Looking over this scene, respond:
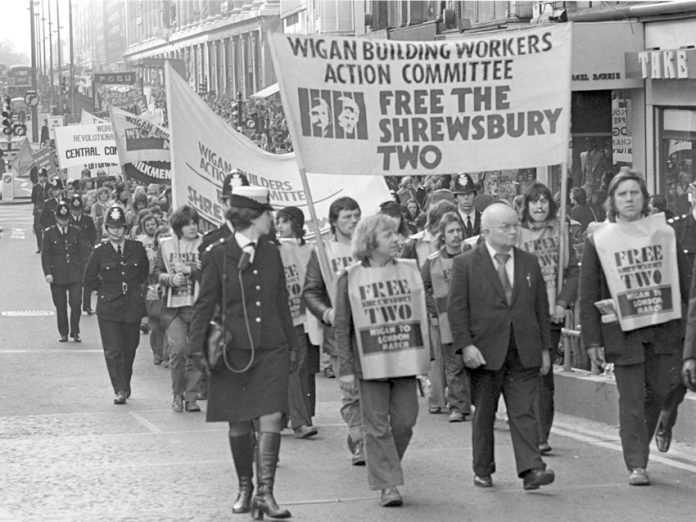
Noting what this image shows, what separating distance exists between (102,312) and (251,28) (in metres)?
75.7

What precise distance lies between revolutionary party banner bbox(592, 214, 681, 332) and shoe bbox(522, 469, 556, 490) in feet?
3.19

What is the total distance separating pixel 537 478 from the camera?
867 centimetres

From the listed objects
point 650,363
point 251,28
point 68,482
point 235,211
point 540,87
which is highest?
point 251,28

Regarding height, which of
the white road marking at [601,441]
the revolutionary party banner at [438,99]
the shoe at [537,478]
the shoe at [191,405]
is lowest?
the shoe at [191,405]

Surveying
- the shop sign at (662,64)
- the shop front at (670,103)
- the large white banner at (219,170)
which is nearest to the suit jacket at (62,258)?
the large white banner at (219,170)

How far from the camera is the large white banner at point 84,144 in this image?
3409cm

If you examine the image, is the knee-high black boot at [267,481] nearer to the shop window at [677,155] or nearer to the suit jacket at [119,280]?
the suit jacket at [119,280]

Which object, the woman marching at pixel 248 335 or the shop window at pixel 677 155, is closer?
the woman marching at pixel 248 335

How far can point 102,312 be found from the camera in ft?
45.0

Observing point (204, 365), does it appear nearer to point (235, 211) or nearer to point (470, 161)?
point (235, 211)

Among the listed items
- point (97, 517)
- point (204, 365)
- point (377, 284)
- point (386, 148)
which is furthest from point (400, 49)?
point (97, 517)

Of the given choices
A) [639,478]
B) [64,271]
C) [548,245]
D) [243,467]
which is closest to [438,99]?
[548,245]

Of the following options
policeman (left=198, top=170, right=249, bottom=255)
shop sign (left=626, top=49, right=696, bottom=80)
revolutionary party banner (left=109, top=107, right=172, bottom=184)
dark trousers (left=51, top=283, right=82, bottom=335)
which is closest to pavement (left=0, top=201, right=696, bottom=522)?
policeman (left=198, top=170, right=249, bottom=255)

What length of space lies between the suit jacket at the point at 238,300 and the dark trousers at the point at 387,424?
0.66 m
